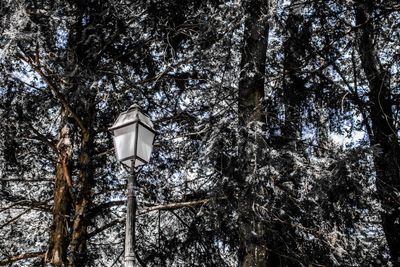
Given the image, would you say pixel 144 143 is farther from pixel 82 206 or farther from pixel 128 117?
pixel 82 206

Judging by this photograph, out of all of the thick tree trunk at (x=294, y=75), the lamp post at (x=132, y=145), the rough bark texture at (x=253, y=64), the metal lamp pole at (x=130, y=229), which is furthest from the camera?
the thick tree trunk at (x=294, y=75)

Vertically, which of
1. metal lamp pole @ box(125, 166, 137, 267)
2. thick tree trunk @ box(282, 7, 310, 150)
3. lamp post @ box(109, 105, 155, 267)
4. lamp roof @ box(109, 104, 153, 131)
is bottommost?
metal lamp pole @ box(125, 166, 137, 267)

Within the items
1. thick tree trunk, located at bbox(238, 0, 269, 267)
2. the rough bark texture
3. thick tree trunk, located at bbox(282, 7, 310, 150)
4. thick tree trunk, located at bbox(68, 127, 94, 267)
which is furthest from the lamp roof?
thick tree trunk, located at bbox(282, 7, 310, 150)

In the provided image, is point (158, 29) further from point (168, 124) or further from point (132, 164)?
point (132, 164)

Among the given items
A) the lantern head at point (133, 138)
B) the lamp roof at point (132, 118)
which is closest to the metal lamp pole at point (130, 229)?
the lantern head at point (133, 138)

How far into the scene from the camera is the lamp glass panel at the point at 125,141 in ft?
13.1

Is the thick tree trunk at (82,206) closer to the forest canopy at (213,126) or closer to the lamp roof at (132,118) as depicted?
the forest canopy at (213,126)

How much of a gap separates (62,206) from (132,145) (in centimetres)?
314

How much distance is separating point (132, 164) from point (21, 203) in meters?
3.65

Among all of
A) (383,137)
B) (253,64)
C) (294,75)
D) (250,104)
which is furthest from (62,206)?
(383,137)

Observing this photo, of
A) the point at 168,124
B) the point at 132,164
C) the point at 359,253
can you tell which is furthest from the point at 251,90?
the point at 132,164

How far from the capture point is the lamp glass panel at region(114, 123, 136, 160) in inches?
157

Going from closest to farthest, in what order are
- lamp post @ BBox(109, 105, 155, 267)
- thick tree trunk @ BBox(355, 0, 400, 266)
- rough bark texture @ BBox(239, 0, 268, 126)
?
lamp post @ BBox(109, 105, 155, 267) < thick tree trunk @ BBox(355, 0, 400, 266) < rough bark texture @ BBox(239, 0, 268, 126)

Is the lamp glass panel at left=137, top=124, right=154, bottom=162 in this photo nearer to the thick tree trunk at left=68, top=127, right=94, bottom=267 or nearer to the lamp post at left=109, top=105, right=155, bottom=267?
the lamp post at left=109, top=105, right=155, bottom=267
